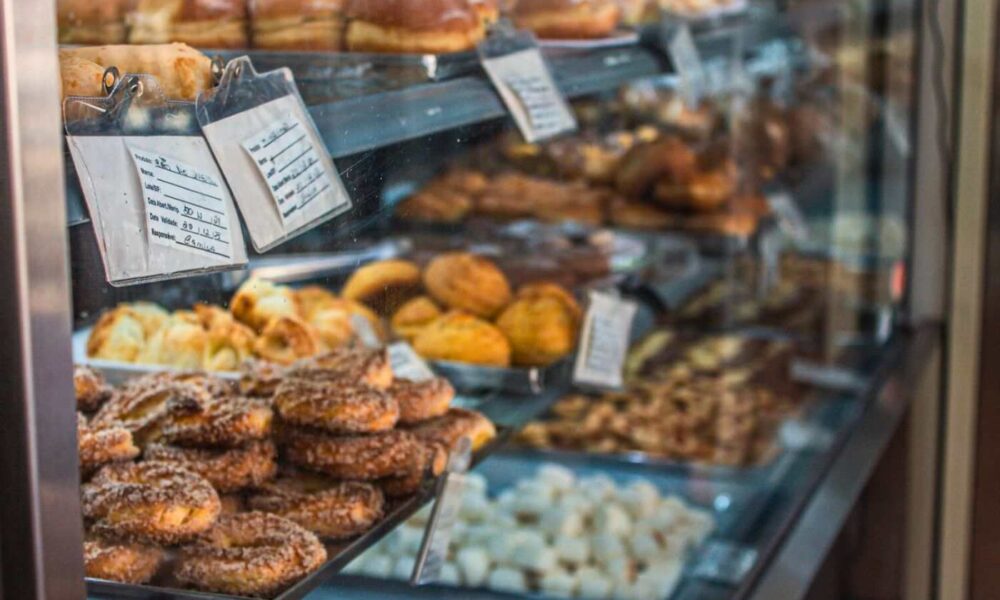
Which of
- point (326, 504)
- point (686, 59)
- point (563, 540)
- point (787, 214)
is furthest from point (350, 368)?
point (787, 214)

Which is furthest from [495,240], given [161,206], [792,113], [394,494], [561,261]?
[161,206]

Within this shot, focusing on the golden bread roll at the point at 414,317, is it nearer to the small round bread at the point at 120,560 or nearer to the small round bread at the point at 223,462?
the small round bread at the point at 223,462

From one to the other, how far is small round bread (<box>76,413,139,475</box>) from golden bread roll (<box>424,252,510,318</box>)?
0.66 meters

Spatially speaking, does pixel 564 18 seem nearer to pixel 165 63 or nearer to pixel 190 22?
pixel 190 22

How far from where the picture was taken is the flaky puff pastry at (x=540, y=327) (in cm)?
156

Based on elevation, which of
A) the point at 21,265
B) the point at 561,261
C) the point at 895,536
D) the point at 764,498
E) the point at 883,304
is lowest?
the point at 895,536

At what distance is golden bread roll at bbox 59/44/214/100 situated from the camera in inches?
28.3

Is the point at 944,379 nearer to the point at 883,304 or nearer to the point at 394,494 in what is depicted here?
the point at 883,304

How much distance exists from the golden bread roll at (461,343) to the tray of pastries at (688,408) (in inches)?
31.1

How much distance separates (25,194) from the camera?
0.54 m

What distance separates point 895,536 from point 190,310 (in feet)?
7.67

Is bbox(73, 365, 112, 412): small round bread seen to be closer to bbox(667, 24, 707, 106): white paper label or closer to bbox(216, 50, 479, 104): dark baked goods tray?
bbox(216, 50, 479, 104): dark baked goods tray

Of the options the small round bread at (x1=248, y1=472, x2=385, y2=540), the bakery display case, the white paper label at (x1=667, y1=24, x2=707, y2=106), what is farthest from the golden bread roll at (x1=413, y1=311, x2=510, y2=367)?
the white paper label at (x1=667, y1=24, x2=707, y2=106)

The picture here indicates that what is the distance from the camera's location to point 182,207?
70cm
